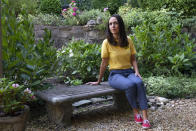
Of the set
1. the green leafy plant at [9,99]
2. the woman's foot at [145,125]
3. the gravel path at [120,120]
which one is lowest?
the gravel path at [120,120]

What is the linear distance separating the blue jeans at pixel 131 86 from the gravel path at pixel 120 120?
31 centimetres

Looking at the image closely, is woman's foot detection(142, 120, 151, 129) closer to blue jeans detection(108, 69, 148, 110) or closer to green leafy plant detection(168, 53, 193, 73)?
blue jeans detection(108, 69, 148, 110)

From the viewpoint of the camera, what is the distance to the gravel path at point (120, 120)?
2.86 m

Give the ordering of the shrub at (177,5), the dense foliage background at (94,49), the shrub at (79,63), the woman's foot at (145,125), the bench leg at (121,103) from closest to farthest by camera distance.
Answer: the woman's foot at (145,125) → the dense foliage background at (94,49) → the bench leg at (121,103) → the shrub at (79,63) → the shrub at (177,5)

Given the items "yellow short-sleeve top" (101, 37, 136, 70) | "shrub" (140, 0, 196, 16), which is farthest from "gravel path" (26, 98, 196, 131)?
"shrub" (140, 0, 196, 16)

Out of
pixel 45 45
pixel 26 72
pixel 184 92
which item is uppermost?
pixel 45 45

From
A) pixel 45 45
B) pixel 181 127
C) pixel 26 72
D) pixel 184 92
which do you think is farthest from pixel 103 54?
pixel 184 92

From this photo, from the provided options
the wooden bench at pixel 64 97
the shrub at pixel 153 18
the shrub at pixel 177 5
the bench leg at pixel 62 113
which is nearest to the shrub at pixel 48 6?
the shrub at pixel 153 18

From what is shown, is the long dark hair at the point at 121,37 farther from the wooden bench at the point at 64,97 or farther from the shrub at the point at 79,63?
the shrub at the point at 79,63

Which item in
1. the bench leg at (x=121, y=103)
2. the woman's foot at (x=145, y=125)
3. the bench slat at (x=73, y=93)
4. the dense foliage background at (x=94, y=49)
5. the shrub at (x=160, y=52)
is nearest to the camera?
the bench slat at (x=73, y=93)

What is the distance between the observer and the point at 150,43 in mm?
4879

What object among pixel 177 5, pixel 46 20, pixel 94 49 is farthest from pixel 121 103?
pixel 177 5

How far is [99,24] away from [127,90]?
4.01 m

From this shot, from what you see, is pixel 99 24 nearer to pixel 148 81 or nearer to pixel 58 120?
pixel 148 81
